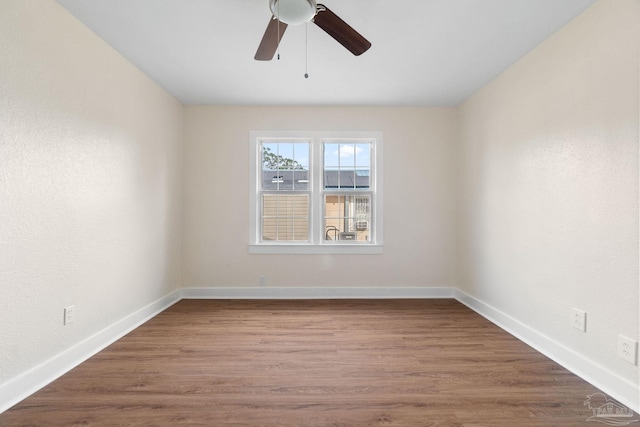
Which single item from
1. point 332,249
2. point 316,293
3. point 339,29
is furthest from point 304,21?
point 316,293

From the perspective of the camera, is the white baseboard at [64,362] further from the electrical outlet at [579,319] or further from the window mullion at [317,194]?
the electrical outlet at [579,319]

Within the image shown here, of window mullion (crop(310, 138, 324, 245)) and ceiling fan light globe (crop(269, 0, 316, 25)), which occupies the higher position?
ceiling fan light globe (crop(269, 0, 316, 25))

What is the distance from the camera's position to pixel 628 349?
1845 millimetres

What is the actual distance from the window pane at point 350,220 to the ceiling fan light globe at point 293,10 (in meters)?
2.59

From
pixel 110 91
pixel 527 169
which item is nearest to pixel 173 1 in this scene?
pixel 110 91

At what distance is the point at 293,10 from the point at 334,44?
91 centimetres

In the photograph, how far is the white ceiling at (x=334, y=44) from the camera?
7.14ft

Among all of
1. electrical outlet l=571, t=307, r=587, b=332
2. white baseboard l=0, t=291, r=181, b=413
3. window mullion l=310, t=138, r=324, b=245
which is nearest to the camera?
white baseboard l=0, t=291, r=181, b=413

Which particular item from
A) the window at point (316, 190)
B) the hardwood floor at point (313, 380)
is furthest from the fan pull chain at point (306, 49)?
the hardwood floor at point (313, 380)

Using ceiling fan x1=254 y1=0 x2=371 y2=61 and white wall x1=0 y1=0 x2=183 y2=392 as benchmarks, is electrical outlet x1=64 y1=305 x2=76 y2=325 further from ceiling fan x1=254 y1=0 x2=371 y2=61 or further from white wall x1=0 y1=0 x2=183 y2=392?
ceiling fan x1=254 y1=0 x2=371 y2=61

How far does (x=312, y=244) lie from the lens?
4148 mm

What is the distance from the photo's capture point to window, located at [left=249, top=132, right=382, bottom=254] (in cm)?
419

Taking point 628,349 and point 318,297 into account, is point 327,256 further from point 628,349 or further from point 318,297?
point 628,349

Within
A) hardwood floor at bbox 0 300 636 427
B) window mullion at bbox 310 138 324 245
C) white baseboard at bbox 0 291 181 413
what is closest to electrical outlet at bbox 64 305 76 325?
white baseboard at bbox 0 291 181 413
